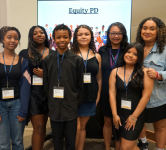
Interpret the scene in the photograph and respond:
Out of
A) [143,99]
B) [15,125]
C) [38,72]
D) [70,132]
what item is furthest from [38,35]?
[143,99]

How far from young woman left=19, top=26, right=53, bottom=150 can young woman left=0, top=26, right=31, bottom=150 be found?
80mm

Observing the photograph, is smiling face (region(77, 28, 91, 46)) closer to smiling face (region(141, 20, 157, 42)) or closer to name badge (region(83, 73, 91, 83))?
name badge (region(83, 73, 91, 83))

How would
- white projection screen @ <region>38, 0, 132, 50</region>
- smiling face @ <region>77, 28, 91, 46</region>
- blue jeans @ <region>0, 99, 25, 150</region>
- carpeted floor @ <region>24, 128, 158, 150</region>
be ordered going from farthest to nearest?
white projection screen @ <region>38, 0, 132, 50</region>
carpeted floor @ <region>24, 128, 158, 150</region>
smiling face @ <region>77, 28, 91, 46</region>
blue jeans @ <region>0, 99, 25, 150</region>

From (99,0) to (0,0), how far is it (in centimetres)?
202

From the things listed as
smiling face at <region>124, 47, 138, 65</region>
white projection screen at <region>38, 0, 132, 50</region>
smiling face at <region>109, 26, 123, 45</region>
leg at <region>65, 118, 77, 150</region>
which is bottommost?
leg at <region>65, 118, 77, 150</region>

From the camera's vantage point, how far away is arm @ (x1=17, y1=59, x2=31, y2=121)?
1546 mm

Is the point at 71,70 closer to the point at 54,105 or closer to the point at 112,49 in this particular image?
the point at 54,105

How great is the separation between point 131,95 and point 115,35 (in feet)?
2.65

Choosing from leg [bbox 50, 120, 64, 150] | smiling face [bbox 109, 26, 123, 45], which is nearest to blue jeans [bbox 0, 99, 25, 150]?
leg [bbox 50, 120, 64, 150]

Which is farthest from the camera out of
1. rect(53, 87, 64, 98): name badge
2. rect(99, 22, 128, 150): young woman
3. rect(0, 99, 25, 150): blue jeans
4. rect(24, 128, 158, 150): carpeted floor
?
rect(24, 128, 158, 150): carpeted floor

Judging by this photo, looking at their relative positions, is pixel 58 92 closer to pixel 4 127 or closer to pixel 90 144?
pixel 4 127

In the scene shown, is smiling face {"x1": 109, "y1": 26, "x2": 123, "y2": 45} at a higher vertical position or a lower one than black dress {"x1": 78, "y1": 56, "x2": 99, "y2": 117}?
higher

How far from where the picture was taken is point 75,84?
1.47 metres

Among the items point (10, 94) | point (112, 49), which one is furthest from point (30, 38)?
point (112, 49)
